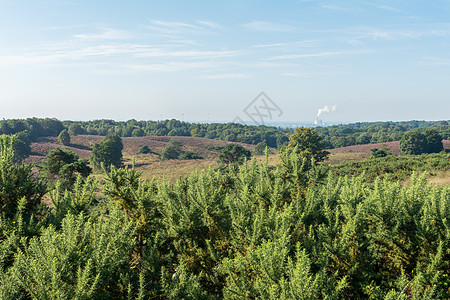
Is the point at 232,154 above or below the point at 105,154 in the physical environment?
below

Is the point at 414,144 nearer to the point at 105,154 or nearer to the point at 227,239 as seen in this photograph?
the point at 105,154

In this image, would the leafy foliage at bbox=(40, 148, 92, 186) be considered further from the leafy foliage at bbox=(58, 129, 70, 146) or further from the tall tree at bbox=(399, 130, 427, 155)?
the tall tree at bbox=(399, 130, 427, 155)

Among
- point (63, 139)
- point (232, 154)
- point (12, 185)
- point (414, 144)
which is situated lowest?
point (414, 144)

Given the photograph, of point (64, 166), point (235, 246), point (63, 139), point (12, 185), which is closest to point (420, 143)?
point (64, 166)

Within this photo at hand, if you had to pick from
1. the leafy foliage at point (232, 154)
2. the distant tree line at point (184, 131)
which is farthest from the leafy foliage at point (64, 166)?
the distant tree line at point (184, 131)

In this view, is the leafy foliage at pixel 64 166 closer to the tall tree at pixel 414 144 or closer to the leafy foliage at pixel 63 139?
the leafy foliage at pixel 63 139

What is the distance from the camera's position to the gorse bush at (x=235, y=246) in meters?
6.71

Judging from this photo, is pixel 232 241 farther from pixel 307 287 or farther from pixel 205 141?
pixel 205 141

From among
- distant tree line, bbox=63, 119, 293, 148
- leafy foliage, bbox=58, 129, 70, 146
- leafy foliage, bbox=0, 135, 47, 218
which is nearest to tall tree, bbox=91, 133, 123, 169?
leafy foliage, bbox=58, 129, 70, 146

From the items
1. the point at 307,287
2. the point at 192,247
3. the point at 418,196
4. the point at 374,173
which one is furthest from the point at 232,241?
the point at 374,173

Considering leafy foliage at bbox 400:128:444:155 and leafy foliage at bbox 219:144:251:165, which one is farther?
leafy foliage at bbox 400:128:444:155

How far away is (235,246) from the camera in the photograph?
10047 millimetres

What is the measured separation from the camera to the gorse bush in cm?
671

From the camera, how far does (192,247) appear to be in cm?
1066
